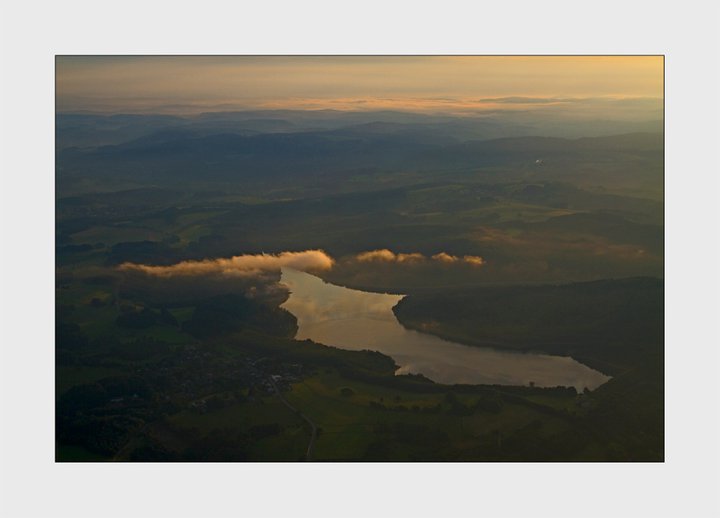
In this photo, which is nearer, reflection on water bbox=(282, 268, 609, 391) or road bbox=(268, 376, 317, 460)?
road bbox=(268, 376, 317, 460)

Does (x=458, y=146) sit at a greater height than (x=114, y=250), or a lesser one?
greater

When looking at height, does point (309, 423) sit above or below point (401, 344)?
below

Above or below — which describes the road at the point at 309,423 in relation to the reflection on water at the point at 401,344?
below

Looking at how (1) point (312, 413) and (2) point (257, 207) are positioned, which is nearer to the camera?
(1) point (312, 413)

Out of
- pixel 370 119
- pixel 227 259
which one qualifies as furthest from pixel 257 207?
pixel 370 119

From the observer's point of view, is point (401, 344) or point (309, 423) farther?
point (401, 344)

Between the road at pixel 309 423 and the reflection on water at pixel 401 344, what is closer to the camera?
the road at pixel 309 423

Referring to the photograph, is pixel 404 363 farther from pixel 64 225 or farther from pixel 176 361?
pixel 64 225

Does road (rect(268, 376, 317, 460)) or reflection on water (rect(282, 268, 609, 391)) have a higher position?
reflection on water (rect(282, 268, 609, 391))
